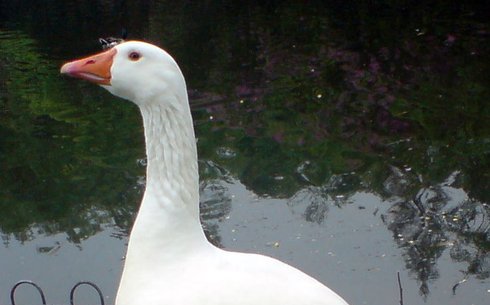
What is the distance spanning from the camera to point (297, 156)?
24.6 feet

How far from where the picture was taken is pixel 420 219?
618 centimetres

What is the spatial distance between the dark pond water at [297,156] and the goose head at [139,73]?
2777 mm

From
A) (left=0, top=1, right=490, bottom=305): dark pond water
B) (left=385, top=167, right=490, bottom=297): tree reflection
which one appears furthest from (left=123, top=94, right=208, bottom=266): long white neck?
(left=385, top=167, right=490, bottom=297): tree reflection

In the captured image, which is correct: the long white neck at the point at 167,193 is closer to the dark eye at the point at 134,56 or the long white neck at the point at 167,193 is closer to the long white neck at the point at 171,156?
the long white neck at the point at 171,156

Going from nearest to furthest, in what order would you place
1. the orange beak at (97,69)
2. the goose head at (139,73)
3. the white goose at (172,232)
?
the white goose at (172,232)
the goose head at (139,73)
the orange beak at (97,69)

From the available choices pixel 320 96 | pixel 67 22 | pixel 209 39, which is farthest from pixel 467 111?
pixel 67 22

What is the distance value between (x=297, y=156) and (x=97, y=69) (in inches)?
188

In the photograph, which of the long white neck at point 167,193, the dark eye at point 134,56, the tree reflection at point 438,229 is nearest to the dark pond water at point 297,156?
the tree reflection at point 438,229

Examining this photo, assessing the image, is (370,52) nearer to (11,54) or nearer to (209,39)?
(209,39)

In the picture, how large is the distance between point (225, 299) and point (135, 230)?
1.41 feet

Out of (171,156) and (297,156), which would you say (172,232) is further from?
(297,156)

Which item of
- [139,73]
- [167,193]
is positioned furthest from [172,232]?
[139,73]

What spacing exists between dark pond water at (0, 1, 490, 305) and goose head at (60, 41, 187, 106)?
2.78 metres

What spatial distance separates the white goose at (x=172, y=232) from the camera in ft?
8.32
